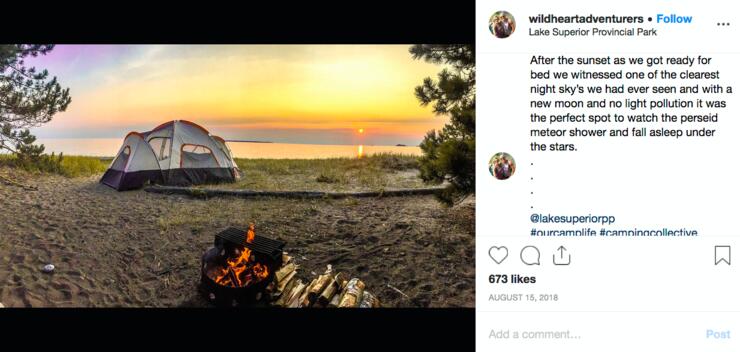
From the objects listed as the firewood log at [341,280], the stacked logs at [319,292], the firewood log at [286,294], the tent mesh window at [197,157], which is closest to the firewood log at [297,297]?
the stacked logs at [319,292]

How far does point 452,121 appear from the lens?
4504 mm

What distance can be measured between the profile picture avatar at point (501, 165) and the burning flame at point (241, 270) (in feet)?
9.03

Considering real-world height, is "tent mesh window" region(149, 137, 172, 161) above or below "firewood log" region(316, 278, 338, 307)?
above

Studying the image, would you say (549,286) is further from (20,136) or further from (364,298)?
(20,136)

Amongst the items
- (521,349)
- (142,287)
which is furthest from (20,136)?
(521,349)

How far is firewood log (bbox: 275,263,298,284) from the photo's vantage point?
4328 millimetres

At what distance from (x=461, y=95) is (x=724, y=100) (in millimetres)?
2549

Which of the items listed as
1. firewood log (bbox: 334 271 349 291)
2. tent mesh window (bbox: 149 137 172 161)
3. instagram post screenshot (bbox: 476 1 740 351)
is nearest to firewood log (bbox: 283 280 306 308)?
firewood log (bbox: 334 271 349 291)

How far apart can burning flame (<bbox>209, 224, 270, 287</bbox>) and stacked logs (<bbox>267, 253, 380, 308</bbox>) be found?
236mm

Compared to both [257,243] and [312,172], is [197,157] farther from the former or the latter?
[257,243]

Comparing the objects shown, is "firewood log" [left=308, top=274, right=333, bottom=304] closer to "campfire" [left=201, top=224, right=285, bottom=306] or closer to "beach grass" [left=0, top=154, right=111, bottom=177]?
"campfire" [left=201, top=224, right=285, bottom=306]

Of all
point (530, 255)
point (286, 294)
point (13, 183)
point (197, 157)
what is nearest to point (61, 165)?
point (13, 183)

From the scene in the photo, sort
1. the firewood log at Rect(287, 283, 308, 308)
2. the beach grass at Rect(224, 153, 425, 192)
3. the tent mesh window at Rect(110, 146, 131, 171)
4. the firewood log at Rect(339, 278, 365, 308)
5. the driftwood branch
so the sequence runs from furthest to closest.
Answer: the beach grass at Rect(224, 153, 425, 192), the tent mesh window at Rect(110, 146, 131, 171), the driftwood branch, the firewood log at Rect(287, 283, 308, 308), the firewood log at Rect(339, 278, 365, 308)

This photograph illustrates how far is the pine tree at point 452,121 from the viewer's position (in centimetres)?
442
